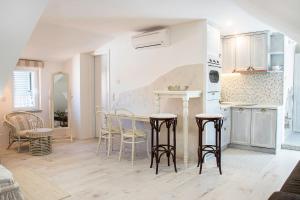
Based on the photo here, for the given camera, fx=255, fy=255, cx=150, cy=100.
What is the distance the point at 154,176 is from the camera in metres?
3.56

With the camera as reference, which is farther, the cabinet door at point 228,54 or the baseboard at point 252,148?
the cabinet door at point 228,54

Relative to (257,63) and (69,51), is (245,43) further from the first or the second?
(69,51)

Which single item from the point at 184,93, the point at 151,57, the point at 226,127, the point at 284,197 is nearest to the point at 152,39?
the point at 151,57

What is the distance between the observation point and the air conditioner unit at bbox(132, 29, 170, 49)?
4445 mm

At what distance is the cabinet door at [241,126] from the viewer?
4.92 m

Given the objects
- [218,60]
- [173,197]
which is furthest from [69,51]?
[173,197]

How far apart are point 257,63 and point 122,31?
267 centimetres

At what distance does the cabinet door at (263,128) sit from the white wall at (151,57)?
5.41 ft

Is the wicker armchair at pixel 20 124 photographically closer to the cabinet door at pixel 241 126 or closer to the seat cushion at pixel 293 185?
the cabinet door at pixel 241 126

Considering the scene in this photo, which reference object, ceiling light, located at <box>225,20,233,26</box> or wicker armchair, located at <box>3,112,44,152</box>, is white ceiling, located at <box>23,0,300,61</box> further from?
wicker armchair, located at <box>3,112,44,152</box>

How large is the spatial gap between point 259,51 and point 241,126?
4.88 ft

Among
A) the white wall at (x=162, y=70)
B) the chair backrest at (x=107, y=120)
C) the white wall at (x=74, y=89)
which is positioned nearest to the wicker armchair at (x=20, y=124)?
the white wall at (x=74, y=89)

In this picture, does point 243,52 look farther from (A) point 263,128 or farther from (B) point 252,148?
(B) point 252,148

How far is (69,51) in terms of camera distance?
18.8 ft
